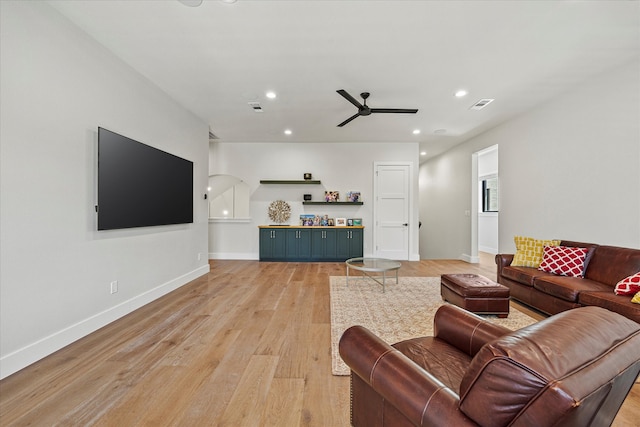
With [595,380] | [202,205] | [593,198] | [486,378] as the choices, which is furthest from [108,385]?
[593,198]

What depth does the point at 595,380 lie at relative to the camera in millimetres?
648

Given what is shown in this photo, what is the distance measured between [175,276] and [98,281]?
4.45ft

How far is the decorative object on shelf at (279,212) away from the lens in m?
6.47

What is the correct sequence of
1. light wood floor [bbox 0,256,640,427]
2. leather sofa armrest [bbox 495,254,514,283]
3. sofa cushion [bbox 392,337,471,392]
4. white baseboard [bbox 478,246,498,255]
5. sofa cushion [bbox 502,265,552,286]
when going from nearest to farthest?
sofa cushion [bbox 392,337,471,392], light wood floor [bbox 0,256,640,427], sofa cushion [bbox 502,265,552,286], leather sofa armrest [bbox 495,254,514,283], white baseboard [bbox 478,246,498,255]

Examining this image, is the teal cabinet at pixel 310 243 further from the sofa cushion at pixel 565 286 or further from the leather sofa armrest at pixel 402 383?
the leather sofa armrest at pixel 402 383

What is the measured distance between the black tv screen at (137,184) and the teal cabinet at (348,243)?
329cm

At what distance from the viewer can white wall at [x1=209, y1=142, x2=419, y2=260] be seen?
6.49 m

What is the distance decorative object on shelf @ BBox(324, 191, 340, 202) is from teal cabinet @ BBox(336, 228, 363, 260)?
79cm

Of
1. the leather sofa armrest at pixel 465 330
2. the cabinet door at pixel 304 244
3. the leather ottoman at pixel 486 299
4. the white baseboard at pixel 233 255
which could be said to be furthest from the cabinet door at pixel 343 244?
the leather sofa armrest at pixel 465 330

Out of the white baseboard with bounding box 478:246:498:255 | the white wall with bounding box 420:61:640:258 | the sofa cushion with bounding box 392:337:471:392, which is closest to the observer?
the sofa cushion with bounding box 392:337:471:392

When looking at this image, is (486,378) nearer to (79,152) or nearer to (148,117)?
(79,152)

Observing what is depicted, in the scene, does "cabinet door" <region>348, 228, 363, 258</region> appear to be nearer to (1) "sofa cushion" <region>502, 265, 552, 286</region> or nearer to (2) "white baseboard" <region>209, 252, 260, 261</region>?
(2) "white baseboard" <region>209, 252, 260, 261</region>

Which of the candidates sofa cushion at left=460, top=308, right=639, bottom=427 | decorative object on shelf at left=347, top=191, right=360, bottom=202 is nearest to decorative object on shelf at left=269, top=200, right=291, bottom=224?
decorative object on shelf at left=347, top=191, right=360, bottom=202

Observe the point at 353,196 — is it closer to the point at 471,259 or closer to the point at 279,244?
the point at 279,244
